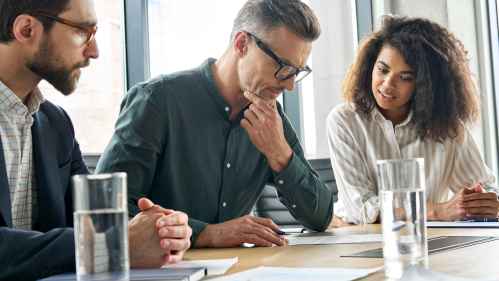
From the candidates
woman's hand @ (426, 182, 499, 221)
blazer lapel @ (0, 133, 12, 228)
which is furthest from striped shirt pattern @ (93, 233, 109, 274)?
woman's hand @ (426, 182, 499, 221)

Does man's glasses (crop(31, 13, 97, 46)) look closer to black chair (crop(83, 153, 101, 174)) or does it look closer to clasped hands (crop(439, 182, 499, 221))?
black chair (crop(83, 153, 101, 174))

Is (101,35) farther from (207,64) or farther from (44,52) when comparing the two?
(44,52)

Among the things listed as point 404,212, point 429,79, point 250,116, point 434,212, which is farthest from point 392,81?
point 404,212

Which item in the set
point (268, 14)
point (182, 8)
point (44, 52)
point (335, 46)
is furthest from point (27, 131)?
point (335, 46)

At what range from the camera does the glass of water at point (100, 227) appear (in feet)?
2.21

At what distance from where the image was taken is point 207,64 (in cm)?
187

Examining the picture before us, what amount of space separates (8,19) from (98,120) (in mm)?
2216

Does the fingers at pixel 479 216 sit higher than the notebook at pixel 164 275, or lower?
lower

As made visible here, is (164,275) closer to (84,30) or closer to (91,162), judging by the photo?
(84,30)

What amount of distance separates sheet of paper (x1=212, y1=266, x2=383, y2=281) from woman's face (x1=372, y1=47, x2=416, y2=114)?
1697 mm

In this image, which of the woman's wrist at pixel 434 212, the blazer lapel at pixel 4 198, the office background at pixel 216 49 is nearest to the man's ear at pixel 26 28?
the blazer lapel at pixel 4 198

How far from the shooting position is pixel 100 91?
11.2ft

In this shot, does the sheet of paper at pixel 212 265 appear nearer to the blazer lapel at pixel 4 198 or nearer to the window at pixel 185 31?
the blazer lapel at pixel 4 198

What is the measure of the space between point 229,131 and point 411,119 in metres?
1.14
